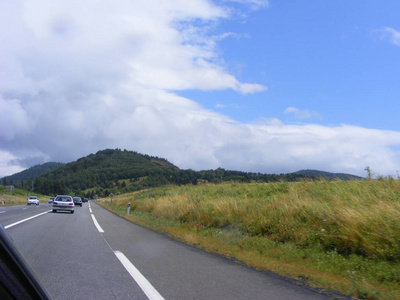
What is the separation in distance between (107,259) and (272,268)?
4.00 meters

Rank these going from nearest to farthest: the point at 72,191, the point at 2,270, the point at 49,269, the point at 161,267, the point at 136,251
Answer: the point at 2,270
the point at 49,269
the point at 161,267
the point at 136,251
the point at 72,191

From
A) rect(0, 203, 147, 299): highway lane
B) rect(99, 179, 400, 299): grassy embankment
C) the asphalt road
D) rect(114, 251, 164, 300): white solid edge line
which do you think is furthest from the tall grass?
rect(0, 203, 147, 299): highway lane

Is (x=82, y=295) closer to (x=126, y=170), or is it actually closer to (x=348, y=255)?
(x=348, y=255)

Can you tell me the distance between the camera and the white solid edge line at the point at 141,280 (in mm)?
5168

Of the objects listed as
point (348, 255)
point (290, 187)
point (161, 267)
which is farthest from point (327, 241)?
point (290, 187)

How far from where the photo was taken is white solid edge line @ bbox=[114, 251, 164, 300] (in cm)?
517

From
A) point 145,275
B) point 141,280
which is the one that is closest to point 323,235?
point 145,275

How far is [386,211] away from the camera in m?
9.08

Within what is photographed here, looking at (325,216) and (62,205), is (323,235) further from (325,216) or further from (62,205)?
(62,205)

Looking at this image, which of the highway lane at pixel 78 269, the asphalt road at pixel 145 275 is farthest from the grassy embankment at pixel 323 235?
the highway lane at pixel 78 269

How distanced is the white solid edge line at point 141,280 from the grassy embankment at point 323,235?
9.58 feet

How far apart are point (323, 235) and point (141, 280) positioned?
608cm

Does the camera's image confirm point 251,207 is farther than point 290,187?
No

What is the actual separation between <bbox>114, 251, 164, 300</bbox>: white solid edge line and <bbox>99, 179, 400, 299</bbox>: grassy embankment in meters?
2.92
